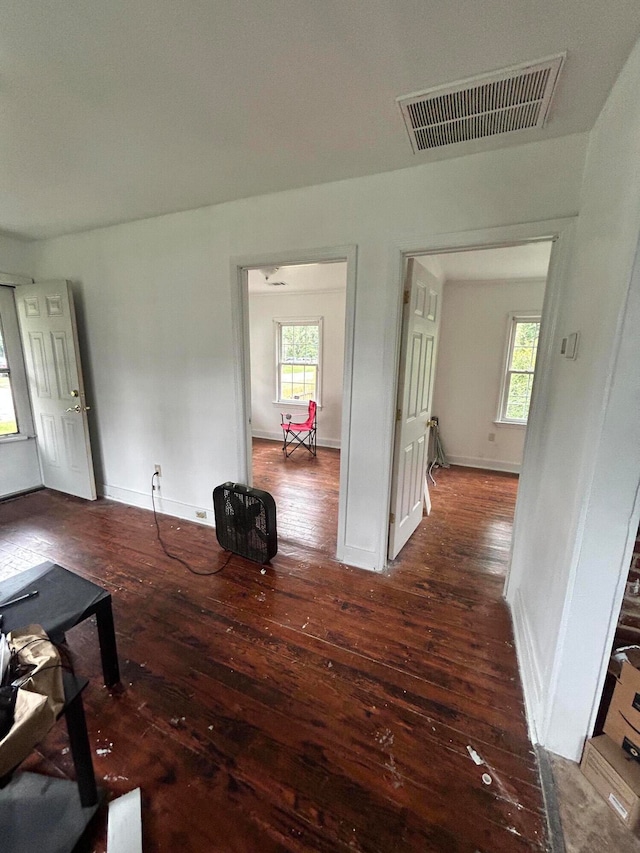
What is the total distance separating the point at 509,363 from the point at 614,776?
422 cm

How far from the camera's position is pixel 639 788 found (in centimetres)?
104

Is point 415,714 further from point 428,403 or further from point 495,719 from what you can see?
point 428,403

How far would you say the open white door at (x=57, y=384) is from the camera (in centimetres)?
312

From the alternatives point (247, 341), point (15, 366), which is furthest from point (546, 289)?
point (15, 366)

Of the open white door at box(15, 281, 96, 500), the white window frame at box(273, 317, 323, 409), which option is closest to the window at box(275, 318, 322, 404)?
the white window frame at box(273, 317, 323, 409)

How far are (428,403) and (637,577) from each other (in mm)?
1801

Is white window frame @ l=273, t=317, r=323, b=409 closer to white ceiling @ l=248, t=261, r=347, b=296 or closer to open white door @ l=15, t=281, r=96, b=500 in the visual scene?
white ceiling @ l=248, t=261, r=347, b=296

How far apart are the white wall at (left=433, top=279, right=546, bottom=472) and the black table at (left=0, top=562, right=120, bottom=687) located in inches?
175

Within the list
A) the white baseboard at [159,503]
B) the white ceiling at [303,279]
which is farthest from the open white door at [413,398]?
the white ceiling at [303,279]

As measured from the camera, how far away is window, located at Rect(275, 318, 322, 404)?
547 centimetres

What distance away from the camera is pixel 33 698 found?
837 millimetres

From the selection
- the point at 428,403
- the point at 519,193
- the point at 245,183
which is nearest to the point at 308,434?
the point at 428,403

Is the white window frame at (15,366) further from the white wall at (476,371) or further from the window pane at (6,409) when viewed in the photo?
the white wall at (476,371)

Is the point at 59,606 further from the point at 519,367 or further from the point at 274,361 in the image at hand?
the point at 519,367
